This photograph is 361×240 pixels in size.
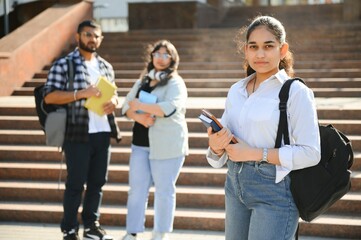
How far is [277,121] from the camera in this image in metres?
2.83

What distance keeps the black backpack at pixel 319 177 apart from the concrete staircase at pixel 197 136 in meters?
3.15

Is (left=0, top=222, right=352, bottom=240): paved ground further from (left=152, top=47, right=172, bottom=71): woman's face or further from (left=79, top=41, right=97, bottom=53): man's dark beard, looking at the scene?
(left=79, top=41, right=97, bottom=53): man's dark beard

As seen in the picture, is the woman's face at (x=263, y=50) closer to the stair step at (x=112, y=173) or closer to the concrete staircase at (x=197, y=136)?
the concrete staircase at (x=197, y=136)

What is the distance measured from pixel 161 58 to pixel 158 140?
2.40 feet

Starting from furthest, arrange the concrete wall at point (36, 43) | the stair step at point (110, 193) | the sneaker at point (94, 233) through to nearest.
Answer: the concrete wall at point (36, 43) → the stair step at point (110, 193) → the sneaker at point (94, 233)

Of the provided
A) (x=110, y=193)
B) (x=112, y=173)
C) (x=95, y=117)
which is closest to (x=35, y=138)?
(x=112, y=173)

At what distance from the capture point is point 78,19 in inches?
543

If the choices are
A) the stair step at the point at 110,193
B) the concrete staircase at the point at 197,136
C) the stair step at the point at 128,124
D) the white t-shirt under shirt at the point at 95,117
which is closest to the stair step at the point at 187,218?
the concrete staircase at the point at 197,136

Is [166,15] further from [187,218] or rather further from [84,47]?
[84,47]

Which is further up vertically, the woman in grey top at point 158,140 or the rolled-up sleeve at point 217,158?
the rolled-up sleeve at point 217,158

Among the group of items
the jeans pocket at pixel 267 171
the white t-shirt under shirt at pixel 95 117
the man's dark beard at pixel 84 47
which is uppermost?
the man's dark beard at pixel 84 47

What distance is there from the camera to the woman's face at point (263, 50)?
291 centimetres

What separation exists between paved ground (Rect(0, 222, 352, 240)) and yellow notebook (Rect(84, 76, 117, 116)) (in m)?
1.42

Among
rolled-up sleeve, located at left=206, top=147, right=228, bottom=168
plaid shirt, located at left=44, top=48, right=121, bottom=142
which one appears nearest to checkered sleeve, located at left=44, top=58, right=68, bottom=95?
plaid shirt, located at left=44, top=48, right=121, bottom=142
